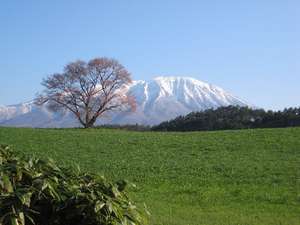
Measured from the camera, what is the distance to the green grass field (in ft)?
38.7

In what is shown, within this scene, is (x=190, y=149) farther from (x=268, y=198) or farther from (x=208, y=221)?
(x=208, y=221)

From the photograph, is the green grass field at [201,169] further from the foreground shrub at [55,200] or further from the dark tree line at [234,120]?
the dark tree line at [234,120]

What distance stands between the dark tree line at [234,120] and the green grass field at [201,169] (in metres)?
17.5

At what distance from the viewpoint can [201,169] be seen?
20.4 meters

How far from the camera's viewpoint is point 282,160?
22734 millimetres

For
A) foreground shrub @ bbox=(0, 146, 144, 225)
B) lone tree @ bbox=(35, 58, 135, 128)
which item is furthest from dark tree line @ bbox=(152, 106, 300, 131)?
foreground shrub @ bbox=(0, 146, 144, 225)

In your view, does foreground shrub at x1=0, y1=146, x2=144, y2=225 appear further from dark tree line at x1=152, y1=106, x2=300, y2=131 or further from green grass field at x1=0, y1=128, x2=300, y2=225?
dark tree line at x1=152, y1=106, x2=300, y2=131

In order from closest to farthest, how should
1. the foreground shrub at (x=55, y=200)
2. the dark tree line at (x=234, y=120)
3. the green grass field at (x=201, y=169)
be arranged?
the foreground shrub at (x=55, y=200), the green grass field at (x=201, y=169), the dark tree line at (x=234, y=120)

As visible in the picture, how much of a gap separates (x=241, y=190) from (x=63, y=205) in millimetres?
11529

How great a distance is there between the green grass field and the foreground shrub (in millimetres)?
2189

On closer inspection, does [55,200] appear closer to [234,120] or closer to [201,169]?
[201,169]

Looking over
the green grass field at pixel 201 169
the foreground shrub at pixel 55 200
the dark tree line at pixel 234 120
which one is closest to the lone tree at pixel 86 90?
the dark tree line at pixel 234 120

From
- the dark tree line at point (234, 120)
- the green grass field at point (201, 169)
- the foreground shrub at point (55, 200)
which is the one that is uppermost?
the dark tree line at point (234, 120)

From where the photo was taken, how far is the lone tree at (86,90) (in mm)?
62125
